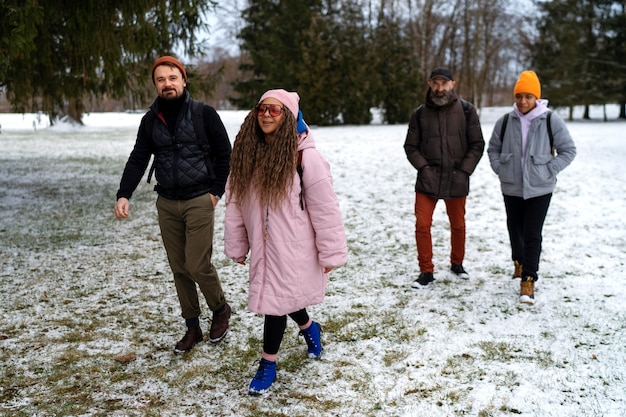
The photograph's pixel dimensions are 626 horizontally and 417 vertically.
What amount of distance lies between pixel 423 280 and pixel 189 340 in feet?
8.05

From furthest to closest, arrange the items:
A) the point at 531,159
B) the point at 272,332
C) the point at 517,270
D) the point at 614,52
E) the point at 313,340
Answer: the point at 614,52
the point at 517,270
the point at 531,159
the point at 313,340
the point at 272,332

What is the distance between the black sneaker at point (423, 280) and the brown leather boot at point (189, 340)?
7.39 ft

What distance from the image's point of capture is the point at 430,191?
5199mm

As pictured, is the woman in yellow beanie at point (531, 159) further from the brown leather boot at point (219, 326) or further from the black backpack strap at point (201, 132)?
the black backpack strap at point (201, 132)

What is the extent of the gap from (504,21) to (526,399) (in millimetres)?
48924

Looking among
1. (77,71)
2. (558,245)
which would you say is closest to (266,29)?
(77,71)

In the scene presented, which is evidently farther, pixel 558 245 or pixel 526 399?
pixel 558 245

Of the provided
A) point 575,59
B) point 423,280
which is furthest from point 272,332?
point 575,59

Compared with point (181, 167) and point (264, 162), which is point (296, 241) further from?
point (181, 167)

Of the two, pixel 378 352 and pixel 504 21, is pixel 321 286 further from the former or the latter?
pixel 504 21

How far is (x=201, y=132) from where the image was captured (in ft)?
12.1

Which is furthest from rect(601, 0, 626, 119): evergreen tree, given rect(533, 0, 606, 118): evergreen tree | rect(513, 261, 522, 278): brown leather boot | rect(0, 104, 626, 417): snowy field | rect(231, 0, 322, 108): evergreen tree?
rect(513, 261, 522, 278): brown leather boot

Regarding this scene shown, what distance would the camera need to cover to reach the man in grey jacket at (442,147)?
5.14m

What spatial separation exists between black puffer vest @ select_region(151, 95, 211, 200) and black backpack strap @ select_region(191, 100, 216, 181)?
2cm
